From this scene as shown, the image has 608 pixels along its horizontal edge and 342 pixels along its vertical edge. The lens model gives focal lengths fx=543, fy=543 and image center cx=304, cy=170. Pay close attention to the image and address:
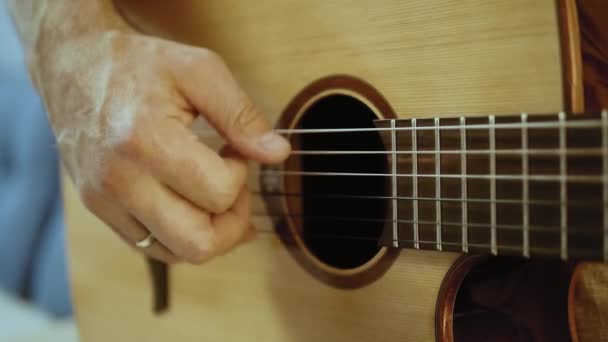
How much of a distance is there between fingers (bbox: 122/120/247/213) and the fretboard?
0.18 m

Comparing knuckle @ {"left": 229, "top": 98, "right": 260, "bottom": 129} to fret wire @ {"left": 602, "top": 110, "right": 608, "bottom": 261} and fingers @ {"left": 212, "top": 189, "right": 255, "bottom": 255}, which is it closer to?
fingers @ {"left": 212, "top": 189, "right": 255, "bottom": 255}

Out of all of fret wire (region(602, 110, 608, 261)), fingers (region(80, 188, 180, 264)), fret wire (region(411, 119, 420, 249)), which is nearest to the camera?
fret wire (region(602, 110, 608, 261))

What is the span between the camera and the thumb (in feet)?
1.94

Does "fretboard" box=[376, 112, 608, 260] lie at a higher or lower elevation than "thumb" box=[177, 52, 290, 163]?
lower

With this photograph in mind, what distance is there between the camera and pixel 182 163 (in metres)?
0.56

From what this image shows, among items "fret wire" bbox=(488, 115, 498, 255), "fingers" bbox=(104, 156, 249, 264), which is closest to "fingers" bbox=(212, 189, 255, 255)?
"fingers" bbox=(104, 156, 249, 264)

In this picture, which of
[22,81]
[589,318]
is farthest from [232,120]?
[22,81]

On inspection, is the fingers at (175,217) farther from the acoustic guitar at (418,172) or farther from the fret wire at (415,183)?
the fret wire at (415,183)

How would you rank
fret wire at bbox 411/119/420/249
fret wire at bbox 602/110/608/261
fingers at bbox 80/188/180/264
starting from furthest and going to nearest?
1. fingers at bbox 80/188/180/264
2. fret wire at bbox 411/119/420/249
3. fret wire at bbox 602/110/608/261


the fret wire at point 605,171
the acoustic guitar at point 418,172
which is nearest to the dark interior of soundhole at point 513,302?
the acoustic guitar at point 418,172

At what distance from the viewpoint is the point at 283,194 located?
682mm

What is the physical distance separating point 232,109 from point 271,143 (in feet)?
0.19

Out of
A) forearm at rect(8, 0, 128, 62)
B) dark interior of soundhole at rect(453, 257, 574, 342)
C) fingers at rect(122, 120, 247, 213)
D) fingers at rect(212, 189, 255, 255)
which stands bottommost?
dark interior of soundhole at rect(453, 257, 574, 342)

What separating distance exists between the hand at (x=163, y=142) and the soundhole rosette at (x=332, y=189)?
58 mm
